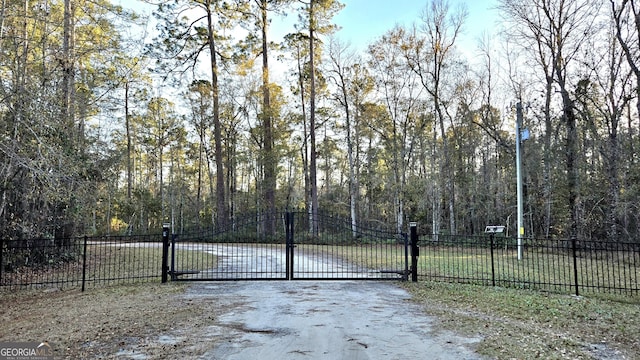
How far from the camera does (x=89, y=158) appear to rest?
12.2m

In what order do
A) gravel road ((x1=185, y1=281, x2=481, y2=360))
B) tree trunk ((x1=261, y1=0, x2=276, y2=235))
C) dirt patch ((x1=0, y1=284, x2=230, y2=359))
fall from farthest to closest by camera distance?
1. tree trunk ((x1=261, y1=0, x2=276, y2=235))
2. dirt patch ((x1=0, y1=284, x2=230, y2=359))
3. gravel road ((x1=185, y1=281, x2=481, y2=360))

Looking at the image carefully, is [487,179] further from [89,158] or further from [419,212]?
[89,158]

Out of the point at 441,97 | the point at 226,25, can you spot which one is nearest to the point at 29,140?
the point at 226,25

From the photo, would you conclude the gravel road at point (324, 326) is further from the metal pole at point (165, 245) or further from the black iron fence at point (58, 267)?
the black iron fence at point (58, 267)

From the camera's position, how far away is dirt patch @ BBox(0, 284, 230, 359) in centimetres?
446

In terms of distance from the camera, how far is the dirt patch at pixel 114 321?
4.46m

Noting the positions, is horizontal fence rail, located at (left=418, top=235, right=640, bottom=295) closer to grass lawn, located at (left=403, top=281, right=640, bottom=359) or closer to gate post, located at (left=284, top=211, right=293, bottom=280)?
grass lawn, located at (left=403, top=281, right=640, bottom=359)

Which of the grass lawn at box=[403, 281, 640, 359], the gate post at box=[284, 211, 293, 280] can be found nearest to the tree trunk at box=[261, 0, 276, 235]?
the gate post at box=[284, 211, 293, 280]

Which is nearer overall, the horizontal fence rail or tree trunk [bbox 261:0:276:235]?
the horizontal fence rail

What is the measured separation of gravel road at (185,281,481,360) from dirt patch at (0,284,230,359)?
0.33m

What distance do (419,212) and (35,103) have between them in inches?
1020

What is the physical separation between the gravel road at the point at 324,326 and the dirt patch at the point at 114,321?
33 cm

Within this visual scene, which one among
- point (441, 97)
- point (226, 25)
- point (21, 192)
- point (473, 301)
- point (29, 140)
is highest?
point (226, 25)

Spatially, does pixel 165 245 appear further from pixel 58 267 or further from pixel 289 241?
pixel 58 267
